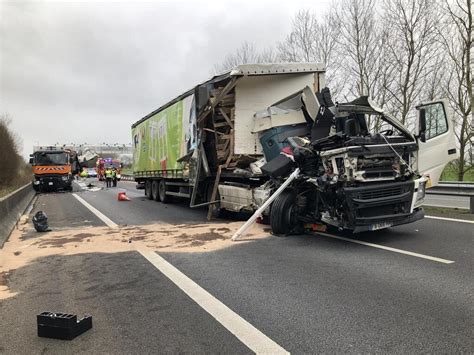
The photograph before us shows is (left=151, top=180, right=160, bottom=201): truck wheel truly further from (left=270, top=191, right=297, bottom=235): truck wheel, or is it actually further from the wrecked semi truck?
(left=270, top=191, right=297, bottom=235): truck wheel

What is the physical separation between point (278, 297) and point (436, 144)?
15.9ft

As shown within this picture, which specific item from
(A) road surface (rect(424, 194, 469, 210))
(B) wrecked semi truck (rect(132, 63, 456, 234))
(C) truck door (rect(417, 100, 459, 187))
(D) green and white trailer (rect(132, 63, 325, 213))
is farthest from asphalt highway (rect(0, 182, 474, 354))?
(A) road surface (rect(424, 194, 469, 210))

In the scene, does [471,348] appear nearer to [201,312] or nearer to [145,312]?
[201,312]

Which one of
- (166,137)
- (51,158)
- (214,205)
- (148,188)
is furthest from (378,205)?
→ (51,158)

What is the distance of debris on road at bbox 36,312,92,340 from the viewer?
12.7 feet

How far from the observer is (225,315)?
4.39 metres

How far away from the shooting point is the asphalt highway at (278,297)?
3750 millimetres

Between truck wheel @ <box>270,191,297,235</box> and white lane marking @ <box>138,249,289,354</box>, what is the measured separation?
Answer: 2.59 m

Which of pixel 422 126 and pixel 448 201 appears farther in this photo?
pixel 448 201

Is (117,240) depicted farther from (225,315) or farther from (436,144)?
(436,144)

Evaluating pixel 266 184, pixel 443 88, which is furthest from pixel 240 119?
pixel 443 88

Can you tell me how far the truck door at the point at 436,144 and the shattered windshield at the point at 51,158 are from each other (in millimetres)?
23403

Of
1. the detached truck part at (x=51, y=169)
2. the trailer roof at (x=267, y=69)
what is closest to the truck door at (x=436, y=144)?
the trailer roof at (x=267, y=69)

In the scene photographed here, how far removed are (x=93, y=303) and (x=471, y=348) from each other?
11.9 ft
